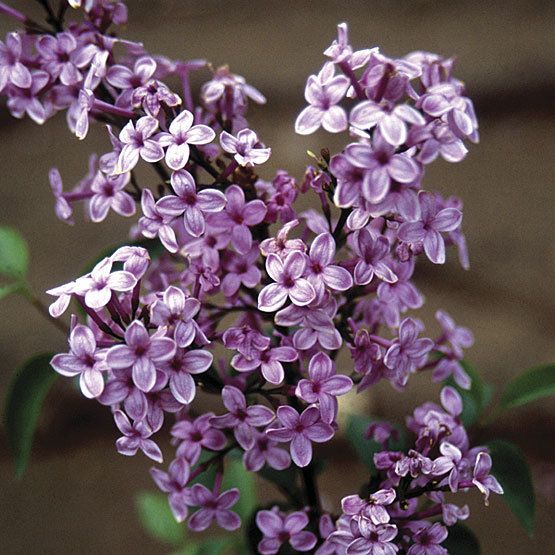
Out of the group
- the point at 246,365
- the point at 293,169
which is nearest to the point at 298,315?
the point at 246,365

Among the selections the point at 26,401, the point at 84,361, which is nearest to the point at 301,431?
the point at 84,361

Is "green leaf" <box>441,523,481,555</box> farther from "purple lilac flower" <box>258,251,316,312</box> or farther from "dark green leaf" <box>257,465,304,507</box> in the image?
"purple lilac flower" <box>258,251,316,312</box>

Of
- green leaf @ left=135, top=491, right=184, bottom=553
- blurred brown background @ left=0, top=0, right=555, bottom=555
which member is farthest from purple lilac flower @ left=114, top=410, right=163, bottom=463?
blurred brown background @ left=0, top=0, right=555, bottom=555

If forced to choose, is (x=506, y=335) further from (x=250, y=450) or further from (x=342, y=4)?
(x=250, y=450)

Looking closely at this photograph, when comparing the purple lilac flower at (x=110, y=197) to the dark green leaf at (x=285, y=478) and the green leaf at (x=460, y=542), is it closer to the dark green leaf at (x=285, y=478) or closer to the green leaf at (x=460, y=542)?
the dark green leaf at (x=285, y=478)

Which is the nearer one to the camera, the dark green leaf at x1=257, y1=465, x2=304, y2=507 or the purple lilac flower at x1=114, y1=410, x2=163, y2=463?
the purple lilac flower at x1=114, y1=410, x2=163, y2=463

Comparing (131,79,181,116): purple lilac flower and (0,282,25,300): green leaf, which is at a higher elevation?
(131,79,181,116): purple lilac flower

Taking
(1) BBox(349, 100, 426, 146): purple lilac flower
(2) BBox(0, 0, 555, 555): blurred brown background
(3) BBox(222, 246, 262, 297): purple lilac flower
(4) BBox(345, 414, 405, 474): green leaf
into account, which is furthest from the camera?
(2) BBox(0, 0, 555, 555): blurred brown background

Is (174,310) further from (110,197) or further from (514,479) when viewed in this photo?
(514,479)
